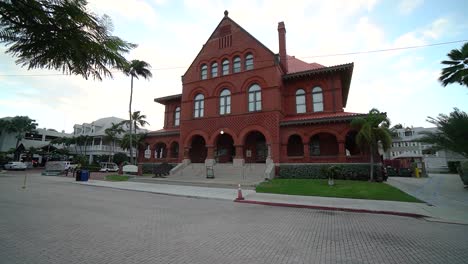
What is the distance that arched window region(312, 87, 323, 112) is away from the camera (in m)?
23.0

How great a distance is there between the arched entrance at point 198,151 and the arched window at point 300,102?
1214 cm


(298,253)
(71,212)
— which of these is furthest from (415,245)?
(71,212)

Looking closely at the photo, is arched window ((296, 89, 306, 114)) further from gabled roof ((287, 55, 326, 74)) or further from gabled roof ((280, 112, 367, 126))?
gabled roof ((287, 55, 326, 74))

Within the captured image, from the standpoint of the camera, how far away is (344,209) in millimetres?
9508

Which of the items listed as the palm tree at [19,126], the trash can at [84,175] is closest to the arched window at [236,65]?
the trash can at [84,175]

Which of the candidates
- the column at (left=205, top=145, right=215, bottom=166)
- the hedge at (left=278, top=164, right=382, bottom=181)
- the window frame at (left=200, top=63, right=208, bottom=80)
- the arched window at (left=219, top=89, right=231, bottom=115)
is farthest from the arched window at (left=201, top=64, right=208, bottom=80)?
the hedge at (left=278, top=164, right=382, bottom=181)

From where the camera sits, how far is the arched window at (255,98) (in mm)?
23406

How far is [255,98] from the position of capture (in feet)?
77.7

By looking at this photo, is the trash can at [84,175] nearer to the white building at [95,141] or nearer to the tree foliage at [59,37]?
the tree foliage at [59,37]

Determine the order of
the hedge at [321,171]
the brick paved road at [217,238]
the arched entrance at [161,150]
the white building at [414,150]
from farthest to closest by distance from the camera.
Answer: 1. the white building at [414,150]
2. the arched entrance at [161,150]
3. the hedge at [321,171]
4. the brick paved road at [217,238]

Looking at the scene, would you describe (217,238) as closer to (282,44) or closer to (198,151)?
(198,151)

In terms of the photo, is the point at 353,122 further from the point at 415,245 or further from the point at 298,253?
the point at 298,253

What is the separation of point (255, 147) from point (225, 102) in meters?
6.08

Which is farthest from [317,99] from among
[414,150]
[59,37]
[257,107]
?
[414,150]
